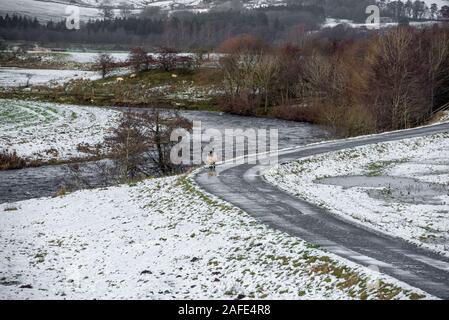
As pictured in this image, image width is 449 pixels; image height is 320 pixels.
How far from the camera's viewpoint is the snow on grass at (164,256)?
1638cm

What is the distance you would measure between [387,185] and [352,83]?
128 ft

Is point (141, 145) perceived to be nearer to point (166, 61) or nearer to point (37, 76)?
point (166, 61)

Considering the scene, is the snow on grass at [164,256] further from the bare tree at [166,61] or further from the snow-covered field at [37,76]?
the snow-covered field at [37,76]

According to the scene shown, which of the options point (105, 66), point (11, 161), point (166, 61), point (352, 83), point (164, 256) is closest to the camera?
point (164, 256)

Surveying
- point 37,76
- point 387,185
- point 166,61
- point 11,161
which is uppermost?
point 166,61

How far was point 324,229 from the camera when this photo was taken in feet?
70.2

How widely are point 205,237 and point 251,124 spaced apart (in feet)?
158

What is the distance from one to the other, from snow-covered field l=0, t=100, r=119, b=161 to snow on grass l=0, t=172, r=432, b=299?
2073cm

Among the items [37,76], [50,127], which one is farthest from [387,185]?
[37,76]

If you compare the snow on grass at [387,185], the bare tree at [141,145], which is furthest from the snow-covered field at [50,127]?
the snow on grass at [387,185]

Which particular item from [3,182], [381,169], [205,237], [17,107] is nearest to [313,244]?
[205,237]

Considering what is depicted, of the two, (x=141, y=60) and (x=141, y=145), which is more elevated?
(x=141, y=60)

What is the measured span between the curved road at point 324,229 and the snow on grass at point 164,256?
0.83 metres

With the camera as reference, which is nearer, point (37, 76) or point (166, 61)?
point (166, 61)
